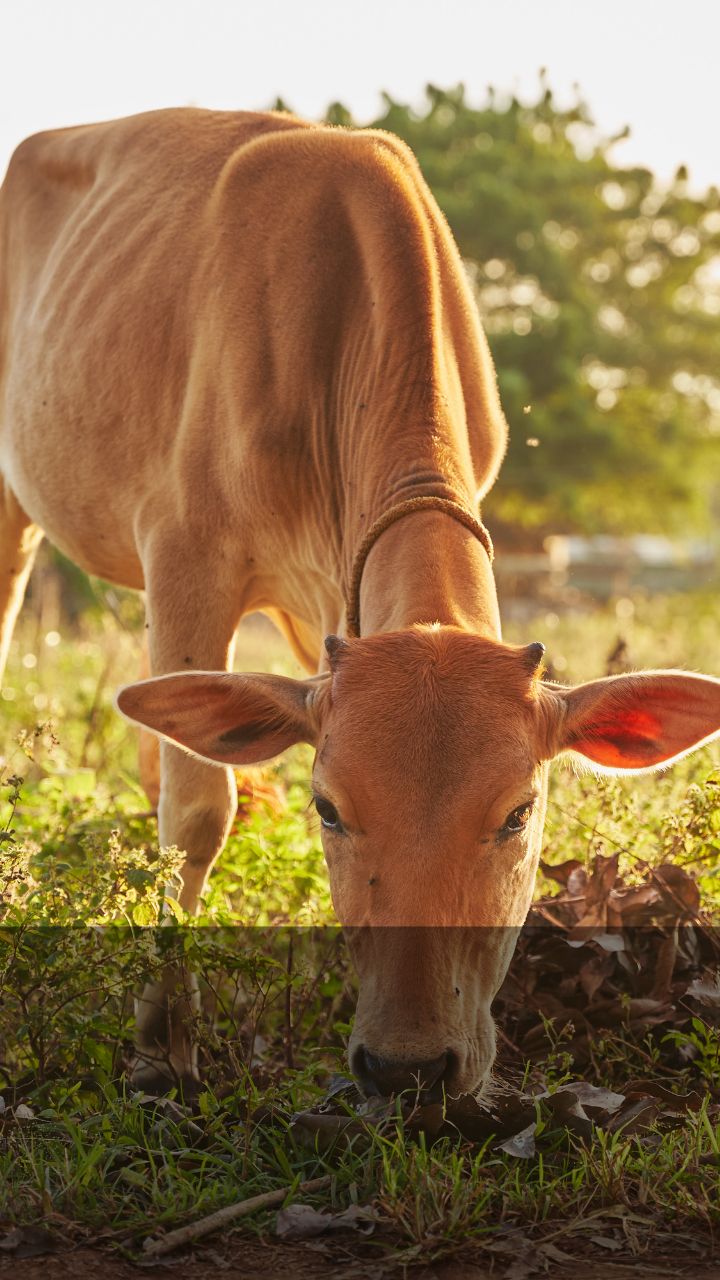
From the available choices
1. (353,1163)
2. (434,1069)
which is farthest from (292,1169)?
(434,1069)

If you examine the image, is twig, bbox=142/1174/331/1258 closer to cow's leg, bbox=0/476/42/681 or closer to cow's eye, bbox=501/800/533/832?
cow's eye, bbox=501/800/533/832

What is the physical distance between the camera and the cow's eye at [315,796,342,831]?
338 cm

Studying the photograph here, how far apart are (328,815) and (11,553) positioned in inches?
145

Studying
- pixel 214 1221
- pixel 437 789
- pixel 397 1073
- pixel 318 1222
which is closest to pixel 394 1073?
pixel 397 1073

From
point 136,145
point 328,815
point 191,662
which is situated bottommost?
point 191,662

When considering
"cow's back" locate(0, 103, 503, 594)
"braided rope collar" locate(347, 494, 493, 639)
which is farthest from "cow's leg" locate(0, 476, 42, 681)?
"braided rope collar" locate(347, 494, 493, 639)

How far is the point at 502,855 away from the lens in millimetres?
3316

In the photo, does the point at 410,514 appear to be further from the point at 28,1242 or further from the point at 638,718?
the point at 28,1242

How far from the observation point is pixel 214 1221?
9.41ft

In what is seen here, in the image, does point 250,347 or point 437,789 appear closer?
point 437,789

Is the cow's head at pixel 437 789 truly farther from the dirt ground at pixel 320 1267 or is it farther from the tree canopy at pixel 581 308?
the tree canopy at pixel 581 308

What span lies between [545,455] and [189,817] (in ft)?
72.4

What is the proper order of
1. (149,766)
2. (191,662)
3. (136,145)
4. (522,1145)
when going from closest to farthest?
(522,1145) → (191,662) → (136,145) → (149,766)

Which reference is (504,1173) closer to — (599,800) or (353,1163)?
(353,1163)
